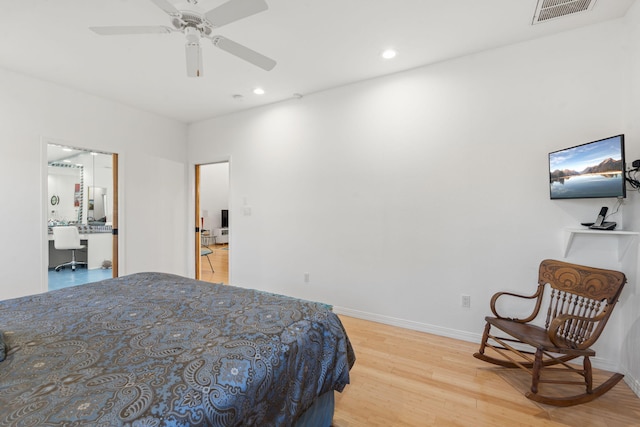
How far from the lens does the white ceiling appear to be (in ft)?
6.93

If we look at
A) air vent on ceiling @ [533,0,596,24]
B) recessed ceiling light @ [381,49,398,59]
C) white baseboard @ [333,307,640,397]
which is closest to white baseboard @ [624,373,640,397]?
white baseboard @ [333,307,640,397]

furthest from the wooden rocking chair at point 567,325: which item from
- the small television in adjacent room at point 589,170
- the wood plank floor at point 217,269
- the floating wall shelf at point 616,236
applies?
the wood plank floor at point 217,269

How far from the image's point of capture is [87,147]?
3.62 m

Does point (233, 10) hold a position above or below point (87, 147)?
above

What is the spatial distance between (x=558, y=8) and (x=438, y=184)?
5.17ft

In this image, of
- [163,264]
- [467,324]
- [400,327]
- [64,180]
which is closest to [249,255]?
[163,264]

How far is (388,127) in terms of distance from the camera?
314cm

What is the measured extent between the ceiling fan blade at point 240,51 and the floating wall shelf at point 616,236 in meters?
2.73

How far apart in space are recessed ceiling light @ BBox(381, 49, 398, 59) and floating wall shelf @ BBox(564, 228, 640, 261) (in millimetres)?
2170

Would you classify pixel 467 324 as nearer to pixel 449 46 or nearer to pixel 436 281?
pixel 436 281

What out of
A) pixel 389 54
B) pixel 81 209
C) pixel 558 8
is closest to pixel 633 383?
pixel 558 8

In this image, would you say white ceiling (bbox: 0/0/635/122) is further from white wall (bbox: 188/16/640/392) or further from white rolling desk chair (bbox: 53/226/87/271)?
white rolling desk chair (bbox: 53/226/87/271)

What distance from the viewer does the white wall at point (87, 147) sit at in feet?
9.87

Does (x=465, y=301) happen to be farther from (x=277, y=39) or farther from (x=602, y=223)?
(x=277, y=39)
